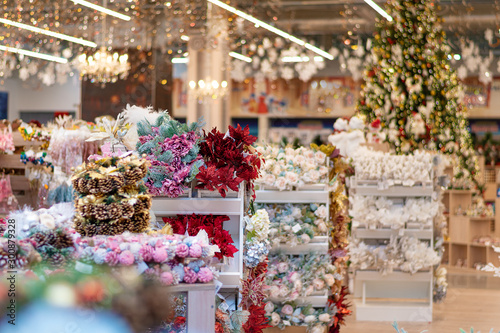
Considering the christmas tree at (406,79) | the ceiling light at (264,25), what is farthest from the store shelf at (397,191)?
the ceiling light at (264,25)

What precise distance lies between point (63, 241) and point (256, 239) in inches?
63.7

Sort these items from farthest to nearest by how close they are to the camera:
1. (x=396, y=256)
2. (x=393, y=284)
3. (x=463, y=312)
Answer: (x=463, y=312), (x=393, y=284), (x=396, y=256)

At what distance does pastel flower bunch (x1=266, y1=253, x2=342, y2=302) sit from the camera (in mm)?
5047

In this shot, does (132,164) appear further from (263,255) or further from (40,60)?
(40,60)

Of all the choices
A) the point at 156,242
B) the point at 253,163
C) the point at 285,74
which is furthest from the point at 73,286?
the point at 285,74

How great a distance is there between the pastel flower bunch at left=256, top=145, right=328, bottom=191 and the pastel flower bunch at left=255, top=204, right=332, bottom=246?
0.54 ft

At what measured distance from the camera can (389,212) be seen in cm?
668

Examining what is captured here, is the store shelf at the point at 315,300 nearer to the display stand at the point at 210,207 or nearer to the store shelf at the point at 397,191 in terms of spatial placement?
the display stand at the point at 210,207

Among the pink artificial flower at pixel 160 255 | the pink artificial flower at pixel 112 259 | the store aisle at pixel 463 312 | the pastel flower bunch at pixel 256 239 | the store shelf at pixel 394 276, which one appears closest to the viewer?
the pink artificial flower at pixel 112 259

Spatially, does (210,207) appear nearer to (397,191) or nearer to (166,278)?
(166,278)

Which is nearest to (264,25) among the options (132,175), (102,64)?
(102,64)

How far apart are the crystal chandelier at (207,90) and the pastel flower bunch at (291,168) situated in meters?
7.52

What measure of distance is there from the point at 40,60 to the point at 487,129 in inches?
363

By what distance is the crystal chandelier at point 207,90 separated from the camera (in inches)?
A: 508
